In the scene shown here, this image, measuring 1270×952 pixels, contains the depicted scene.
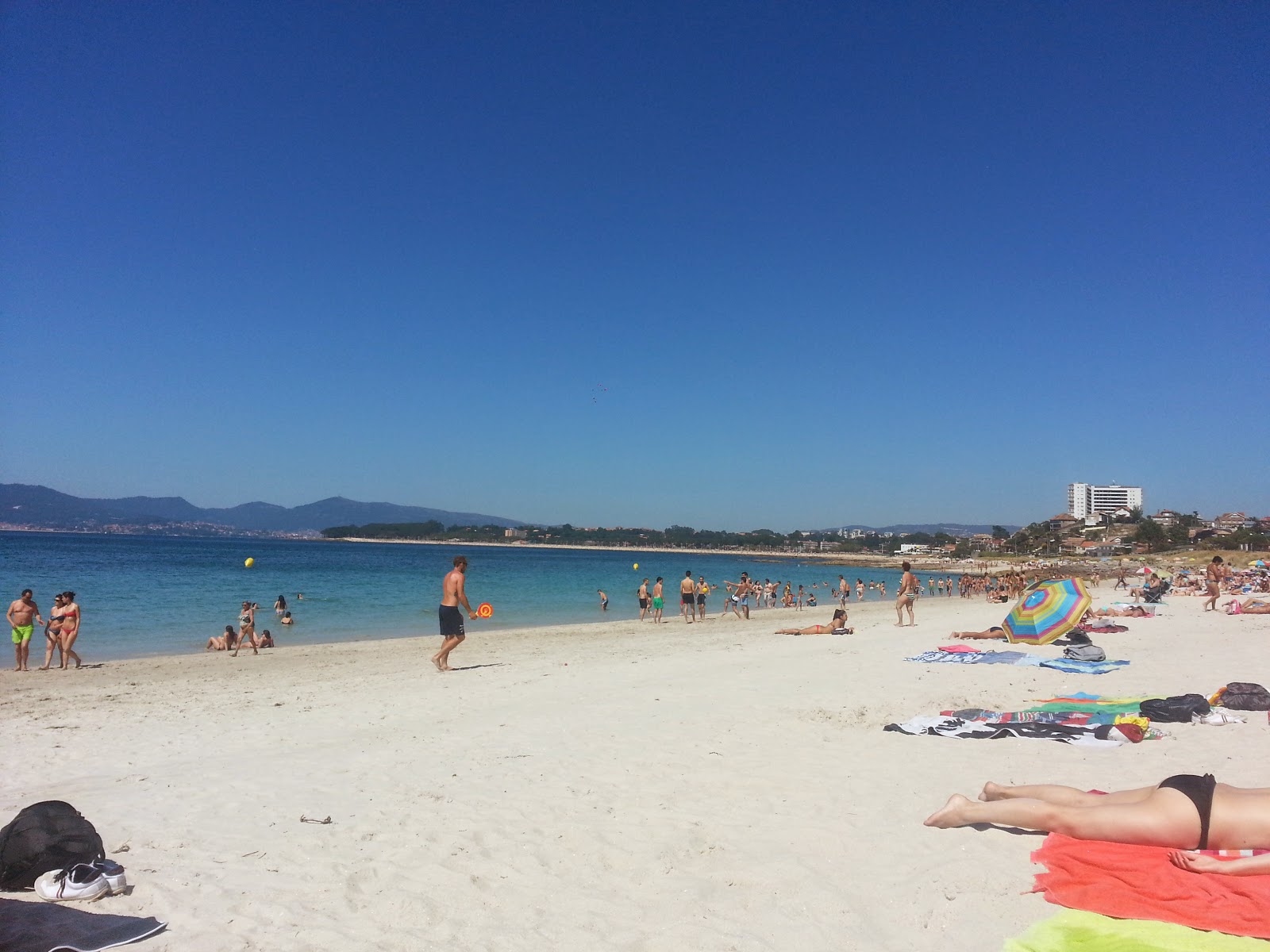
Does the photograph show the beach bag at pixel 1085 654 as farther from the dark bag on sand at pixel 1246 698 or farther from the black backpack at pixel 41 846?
Answer: the black backpack at pixel 41 846

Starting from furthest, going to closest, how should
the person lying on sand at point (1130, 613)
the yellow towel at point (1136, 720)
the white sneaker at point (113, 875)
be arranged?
the person lying on sand at point (1130, 613) < the yellow towel at point (1136, 720) < the white sneaker at point (113, 875)

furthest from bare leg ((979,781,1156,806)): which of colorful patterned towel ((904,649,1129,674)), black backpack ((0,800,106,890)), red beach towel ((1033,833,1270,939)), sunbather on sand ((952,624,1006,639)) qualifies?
sunbather on sand ((952,624,1006,639))

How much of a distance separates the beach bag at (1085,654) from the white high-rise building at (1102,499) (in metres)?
191

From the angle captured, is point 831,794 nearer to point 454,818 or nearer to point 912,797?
point 912,797

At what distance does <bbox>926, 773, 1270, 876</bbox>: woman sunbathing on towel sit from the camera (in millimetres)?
3777

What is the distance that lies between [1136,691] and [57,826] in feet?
33.7

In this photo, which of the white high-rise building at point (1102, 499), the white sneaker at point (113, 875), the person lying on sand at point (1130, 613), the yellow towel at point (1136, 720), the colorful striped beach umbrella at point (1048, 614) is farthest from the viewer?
the white high-rise building at point (1102, 499)

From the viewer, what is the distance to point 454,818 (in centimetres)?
497

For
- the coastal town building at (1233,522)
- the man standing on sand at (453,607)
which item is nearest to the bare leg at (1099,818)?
the man standing on sand at (453,607)

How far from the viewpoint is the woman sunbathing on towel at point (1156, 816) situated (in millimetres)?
3777

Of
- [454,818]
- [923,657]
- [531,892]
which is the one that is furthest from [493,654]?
[531,892]

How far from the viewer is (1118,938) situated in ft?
10.6

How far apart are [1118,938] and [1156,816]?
3.54 ft

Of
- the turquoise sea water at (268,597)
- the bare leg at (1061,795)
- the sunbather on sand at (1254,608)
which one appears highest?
the bare leg at (1061,795)
